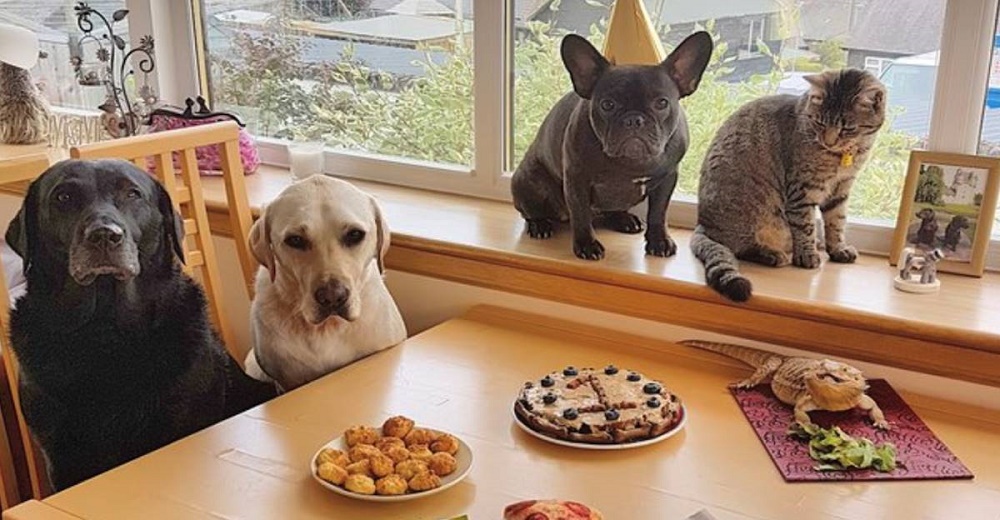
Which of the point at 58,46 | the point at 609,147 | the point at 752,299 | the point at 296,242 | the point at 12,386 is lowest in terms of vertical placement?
the point at 12,386

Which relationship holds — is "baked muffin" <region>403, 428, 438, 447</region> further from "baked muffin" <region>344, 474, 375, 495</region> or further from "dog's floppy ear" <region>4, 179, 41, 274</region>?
"dog's floppy ear" <region>4, 179, 41, 274</region>

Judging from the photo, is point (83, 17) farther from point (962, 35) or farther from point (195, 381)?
point (962, 35)

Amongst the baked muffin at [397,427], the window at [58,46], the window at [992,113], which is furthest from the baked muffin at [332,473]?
the window at [58,46]

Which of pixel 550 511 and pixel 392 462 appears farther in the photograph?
pixel 392 462

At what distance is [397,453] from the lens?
4.02ft

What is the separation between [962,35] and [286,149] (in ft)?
4.93

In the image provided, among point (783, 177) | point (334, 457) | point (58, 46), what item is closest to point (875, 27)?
point (783, 177)

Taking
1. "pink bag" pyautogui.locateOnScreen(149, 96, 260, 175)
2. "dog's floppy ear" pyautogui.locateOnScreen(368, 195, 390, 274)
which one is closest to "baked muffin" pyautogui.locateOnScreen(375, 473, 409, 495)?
"dog's floppy ear" pyautogui.locateOnScreen(368, 195, 390, 274)

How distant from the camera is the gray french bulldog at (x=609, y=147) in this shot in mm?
1559

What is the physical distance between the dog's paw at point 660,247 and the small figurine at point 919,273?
373 mm

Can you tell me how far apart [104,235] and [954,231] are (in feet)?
4.33

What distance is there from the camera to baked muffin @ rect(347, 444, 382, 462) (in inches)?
48.1

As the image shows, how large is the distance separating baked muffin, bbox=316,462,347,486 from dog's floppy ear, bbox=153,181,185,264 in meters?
0.44

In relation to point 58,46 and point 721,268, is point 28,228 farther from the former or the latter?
point 58,46
